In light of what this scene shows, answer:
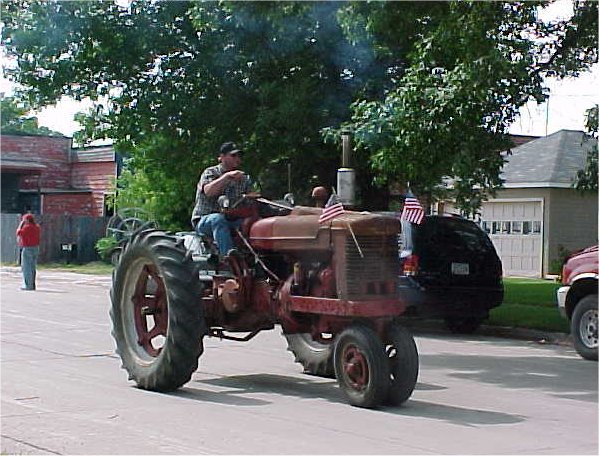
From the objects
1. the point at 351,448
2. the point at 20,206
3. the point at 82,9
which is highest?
the point at 82,9

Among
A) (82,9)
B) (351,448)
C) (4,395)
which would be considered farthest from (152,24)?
(351,448)

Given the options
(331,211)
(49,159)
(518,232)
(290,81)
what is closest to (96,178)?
(49,159)

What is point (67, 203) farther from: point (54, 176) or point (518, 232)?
point (518, 232)

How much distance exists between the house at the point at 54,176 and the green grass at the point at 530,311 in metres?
23.1

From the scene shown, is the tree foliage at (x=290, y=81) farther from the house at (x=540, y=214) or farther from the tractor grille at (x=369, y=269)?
the house at (x=540, y=214)

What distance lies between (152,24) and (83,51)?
1434 millimetres

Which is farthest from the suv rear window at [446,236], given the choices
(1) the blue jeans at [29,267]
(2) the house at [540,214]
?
(2) the house at [540,214]

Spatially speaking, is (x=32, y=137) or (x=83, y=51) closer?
(x=83, y=51)

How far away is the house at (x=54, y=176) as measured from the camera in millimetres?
43375

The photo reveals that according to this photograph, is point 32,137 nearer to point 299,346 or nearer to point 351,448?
point 299,346

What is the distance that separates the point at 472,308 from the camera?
53.7 ft

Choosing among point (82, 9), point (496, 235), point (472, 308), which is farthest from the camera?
point (496, 235)

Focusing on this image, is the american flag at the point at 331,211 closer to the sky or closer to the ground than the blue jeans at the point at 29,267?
closer to the sky

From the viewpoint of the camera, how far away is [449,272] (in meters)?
16.2
